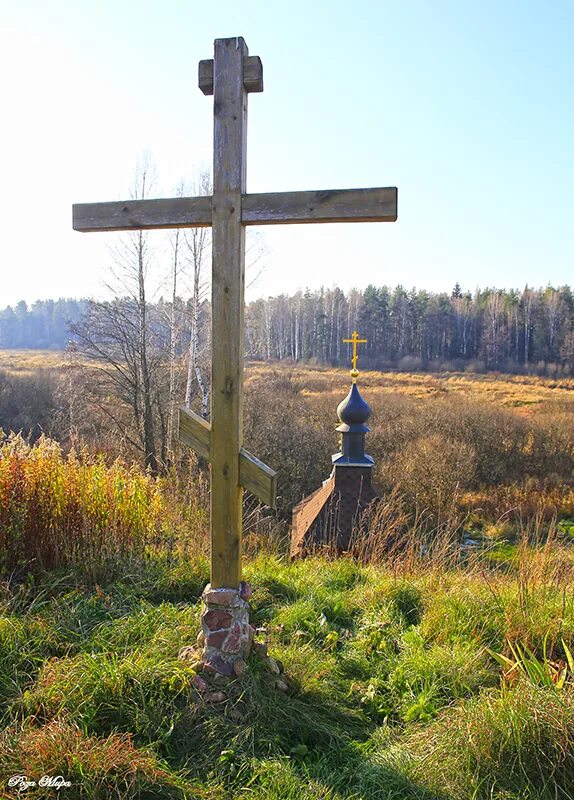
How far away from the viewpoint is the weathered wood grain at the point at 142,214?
3039 millimetres

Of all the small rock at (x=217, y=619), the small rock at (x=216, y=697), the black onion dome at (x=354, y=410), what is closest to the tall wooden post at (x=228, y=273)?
the small rock at (x=217, y=619)

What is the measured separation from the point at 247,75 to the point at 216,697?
123 inches

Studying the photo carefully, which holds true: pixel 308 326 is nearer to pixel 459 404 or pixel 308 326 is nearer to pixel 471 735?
pixel 459 404

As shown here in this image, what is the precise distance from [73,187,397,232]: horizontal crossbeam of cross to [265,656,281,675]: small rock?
230 cm

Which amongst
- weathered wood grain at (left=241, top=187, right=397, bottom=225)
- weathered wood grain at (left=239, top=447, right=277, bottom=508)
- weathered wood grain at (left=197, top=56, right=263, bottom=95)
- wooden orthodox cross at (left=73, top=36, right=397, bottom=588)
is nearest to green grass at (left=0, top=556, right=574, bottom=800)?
wooden orthodox cross at (left=73, top=36, right=397, bottom=588)

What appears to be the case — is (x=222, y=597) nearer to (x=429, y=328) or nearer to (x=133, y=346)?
(x=133, y=346)

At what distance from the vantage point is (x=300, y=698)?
290 cm

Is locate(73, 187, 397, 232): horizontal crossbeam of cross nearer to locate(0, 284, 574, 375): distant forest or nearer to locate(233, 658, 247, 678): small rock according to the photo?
locate(233, 658, 247, 678): small rock

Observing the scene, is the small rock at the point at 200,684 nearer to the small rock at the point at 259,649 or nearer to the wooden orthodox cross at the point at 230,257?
the small rock at the point at 259,649

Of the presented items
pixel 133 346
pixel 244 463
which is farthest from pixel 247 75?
pixel 133 346

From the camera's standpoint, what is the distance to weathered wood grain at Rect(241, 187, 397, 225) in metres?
2.78

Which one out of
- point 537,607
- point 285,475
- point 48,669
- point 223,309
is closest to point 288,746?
point 48,669

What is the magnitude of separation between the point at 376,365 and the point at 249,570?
172 ft

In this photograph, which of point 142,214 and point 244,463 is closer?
point 244,463
